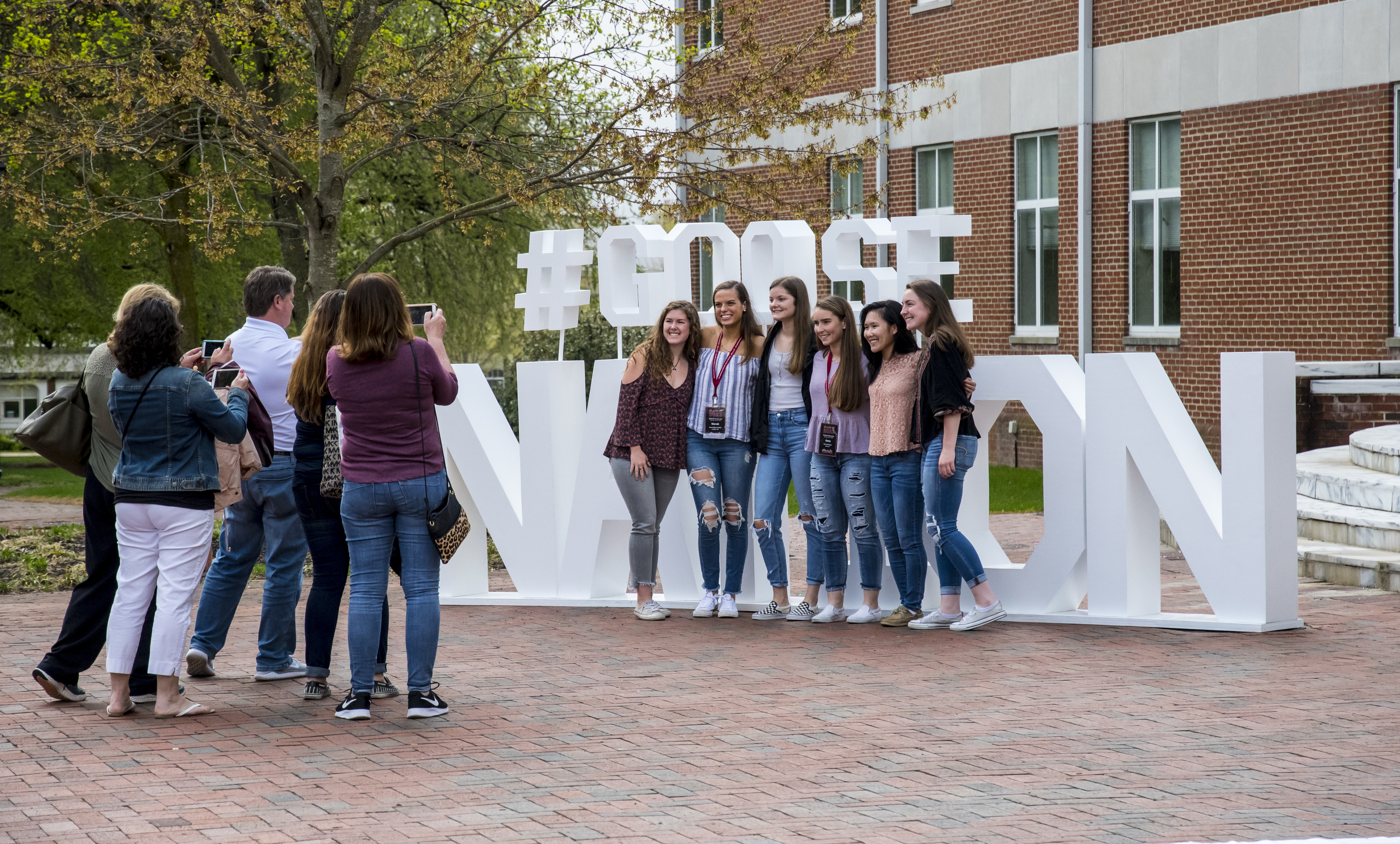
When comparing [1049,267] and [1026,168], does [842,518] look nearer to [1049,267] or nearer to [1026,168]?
[1049,267]

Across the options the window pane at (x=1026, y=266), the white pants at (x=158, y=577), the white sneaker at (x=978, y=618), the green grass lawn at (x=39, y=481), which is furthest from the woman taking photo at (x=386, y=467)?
the window pane at (x=1026, y=266)

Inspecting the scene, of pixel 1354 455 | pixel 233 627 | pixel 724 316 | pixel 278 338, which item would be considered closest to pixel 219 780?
pixel 278 338

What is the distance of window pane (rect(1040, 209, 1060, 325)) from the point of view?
20.5 m

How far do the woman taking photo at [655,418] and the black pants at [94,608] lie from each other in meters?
2.95

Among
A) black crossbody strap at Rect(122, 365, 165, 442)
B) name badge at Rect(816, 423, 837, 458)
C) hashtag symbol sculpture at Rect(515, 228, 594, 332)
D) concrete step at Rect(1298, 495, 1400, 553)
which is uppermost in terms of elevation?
hashtag symbol sculpture at Rect(515, 228, 594, 332)

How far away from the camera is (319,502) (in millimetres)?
6438

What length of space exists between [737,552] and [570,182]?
526 cm

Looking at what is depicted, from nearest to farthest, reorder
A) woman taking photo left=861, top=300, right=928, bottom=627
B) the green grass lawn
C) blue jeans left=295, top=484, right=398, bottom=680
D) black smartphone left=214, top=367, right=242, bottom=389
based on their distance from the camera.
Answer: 1. blue jeans left=295, top=484, right=398, bottom=680
2. black smartphone left=214, top=367, right=242, bottom=389
3. woman taking photo left=861, top=300, right=928, bottom=627
4. the green grass lawn

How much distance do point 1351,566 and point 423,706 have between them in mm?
6407

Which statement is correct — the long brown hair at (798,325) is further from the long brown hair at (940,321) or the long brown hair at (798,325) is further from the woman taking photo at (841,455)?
the long brown hair at (940,321)

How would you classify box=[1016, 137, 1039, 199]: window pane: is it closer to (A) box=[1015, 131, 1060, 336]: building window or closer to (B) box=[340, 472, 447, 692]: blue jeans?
(A) box=[1015, 131, 1060, 336]: building window

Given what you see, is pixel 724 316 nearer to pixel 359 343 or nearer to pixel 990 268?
pixel 359 343

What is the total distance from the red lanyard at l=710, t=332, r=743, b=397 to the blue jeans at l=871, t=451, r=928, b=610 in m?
0.98

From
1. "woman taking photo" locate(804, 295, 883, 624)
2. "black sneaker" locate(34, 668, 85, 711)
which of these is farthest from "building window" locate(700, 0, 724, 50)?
"black sneaker" locate(34, 668, 85, 711)
